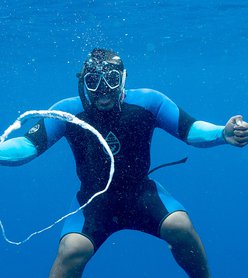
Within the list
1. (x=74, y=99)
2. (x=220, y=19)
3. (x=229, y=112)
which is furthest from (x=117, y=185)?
(x=229, y=112)

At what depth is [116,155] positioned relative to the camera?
17.4 feet

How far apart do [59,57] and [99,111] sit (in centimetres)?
2075

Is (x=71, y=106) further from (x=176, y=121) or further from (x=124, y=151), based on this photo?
(x=176, y=121)

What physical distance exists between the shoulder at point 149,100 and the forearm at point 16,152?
136 cm

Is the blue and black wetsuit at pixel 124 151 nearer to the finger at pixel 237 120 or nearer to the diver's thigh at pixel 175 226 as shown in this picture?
the diver's thigh at pixel 175 226

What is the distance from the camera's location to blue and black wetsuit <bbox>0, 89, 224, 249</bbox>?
16.9ft

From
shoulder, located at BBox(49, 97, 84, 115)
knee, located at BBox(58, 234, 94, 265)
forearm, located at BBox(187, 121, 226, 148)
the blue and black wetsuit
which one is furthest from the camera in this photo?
shoulder, located at BBox(49, 97, 84, 115)

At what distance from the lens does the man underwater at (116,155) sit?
15.9ft

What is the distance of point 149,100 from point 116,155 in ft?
2.71

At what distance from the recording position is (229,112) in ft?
311

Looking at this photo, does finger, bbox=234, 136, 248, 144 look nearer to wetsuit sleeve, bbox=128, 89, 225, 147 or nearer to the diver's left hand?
the diver's left hand

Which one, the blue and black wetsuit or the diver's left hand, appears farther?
the blue and black wetsuit

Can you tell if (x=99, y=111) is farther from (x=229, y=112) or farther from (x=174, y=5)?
(x=229, y=112)

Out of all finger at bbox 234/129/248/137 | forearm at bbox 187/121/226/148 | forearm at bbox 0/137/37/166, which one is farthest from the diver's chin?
finger at bbox 234/129/248/137
